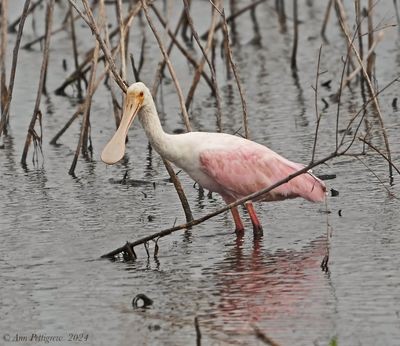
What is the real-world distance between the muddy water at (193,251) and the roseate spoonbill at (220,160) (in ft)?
0.85

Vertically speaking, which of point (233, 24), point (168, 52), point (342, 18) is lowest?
point (168, 52)

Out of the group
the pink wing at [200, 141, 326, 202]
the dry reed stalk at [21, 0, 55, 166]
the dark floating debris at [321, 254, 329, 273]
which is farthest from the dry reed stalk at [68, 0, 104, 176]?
the dark floating debris at [321, 254, 329, 273]

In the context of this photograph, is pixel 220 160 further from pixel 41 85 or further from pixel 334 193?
pixel 41 85

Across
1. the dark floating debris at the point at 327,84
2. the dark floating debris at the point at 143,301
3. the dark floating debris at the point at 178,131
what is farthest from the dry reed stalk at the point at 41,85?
the dark floating debris at the point at 327,84

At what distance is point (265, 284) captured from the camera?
314 inches

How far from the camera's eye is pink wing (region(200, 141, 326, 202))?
9438 millimetres

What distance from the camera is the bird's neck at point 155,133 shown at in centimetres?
934

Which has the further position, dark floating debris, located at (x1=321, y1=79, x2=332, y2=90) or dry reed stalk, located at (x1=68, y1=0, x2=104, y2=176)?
dark floating debris, located at (x1=321, y1=79, x2=332, y2=90)

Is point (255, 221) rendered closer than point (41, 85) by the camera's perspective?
Yes

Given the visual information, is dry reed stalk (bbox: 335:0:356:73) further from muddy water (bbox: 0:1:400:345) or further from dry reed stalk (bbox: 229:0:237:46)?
dry reed stalk (bbox: 229:0:237:46)

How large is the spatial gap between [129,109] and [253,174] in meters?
1.01

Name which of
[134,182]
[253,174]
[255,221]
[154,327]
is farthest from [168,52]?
[154,327]

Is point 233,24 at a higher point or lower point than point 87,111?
higher

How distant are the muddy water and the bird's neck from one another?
24.7 inches
